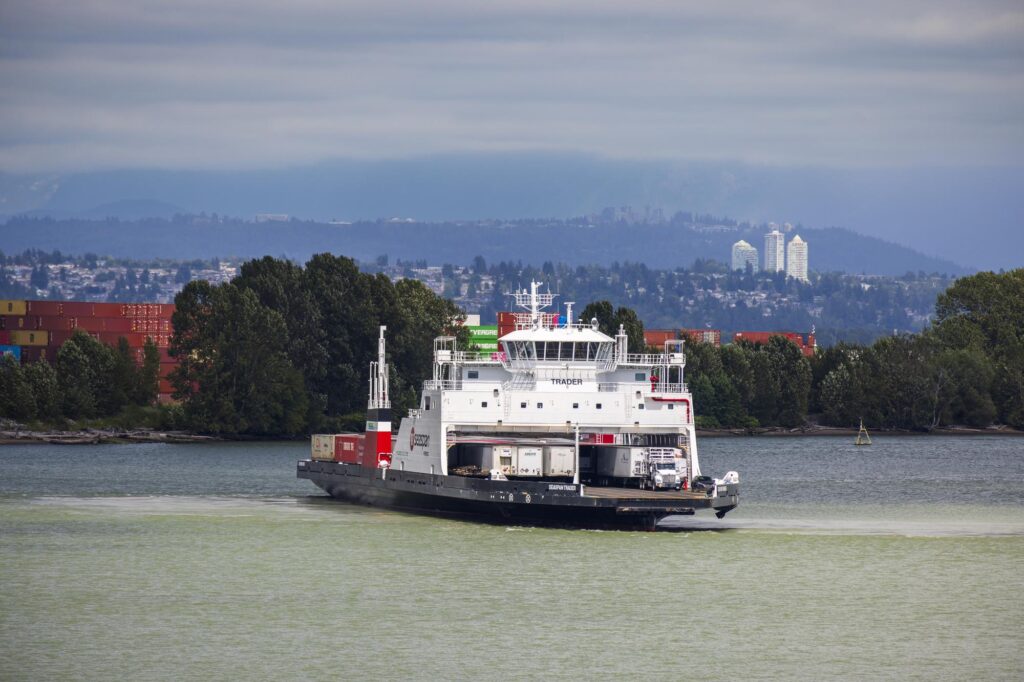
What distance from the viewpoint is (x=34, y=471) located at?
308 ft

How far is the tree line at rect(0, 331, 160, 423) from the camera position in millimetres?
126500

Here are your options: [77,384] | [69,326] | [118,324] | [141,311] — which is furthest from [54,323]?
[77,384]

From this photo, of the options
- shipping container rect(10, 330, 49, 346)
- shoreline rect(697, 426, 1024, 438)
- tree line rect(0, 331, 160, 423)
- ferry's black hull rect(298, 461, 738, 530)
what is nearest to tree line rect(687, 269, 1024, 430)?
shoreline rect(697, 426, 1024, 438)

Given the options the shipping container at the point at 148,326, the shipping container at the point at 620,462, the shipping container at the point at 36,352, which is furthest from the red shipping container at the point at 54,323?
the shipping container at the point at 620,462

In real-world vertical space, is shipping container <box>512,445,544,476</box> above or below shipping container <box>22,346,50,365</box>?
below

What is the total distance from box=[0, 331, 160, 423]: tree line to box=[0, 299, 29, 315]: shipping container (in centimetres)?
4539

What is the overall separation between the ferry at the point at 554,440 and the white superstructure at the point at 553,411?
0.04 m

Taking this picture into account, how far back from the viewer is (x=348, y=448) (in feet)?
245

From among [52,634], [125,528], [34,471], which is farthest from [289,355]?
[52,634]

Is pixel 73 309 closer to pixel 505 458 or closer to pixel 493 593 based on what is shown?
pixel 505 458

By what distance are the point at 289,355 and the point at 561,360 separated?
72577 millimetres

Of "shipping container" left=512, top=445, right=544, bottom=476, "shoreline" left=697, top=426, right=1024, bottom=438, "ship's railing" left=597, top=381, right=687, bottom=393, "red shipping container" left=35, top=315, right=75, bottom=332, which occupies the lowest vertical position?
"shipping container" left=512, top=445, right=544, bottom=476

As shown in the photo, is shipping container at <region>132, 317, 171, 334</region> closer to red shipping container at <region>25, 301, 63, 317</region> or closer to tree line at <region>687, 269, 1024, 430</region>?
red shipping container at <region>25, 301, 63, 317</region>

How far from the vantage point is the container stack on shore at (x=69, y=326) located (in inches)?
6998
